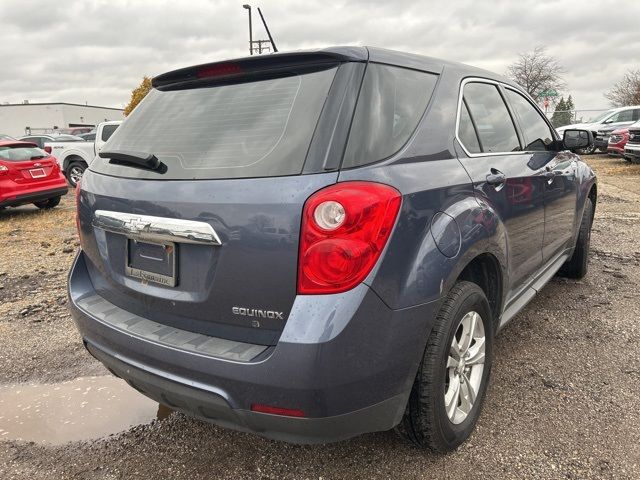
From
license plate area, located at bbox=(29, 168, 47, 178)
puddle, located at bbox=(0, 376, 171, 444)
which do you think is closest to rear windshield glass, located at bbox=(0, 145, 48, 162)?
license plate area, located at bbox=(29, 168, 47, 178)

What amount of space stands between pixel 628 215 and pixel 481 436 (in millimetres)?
6709

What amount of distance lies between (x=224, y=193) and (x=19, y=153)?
8823mm

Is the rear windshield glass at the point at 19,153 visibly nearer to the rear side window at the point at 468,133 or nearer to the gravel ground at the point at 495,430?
the gravel ground at the point at 495,430

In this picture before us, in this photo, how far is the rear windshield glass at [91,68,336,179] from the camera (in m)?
1.84

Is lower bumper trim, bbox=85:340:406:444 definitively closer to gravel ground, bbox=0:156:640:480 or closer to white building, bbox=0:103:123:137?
gravel ground, bbox=0:156:640:480

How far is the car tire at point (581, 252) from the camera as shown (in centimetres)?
436

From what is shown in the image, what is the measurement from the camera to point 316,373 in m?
1.65

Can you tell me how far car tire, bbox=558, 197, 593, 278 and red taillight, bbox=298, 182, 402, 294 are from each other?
10.7 ft

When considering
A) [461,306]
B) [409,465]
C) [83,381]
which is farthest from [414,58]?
[83,381]

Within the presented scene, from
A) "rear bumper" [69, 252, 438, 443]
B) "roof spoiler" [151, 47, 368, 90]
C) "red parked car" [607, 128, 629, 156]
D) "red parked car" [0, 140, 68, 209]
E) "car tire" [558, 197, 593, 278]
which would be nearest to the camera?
"rear bumper" [69, 252, 438, 443]

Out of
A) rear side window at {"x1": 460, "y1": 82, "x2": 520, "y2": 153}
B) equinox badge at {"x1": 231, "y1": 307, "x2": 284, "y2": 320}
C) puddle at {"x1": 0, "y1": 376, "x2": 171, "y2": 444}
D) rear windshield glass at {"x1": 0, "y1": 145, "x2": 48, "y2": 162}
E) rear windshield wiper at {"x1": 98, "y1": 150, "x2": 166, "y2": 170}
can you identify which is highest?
rear side window at {"x1": 460, "y1": 82, "x2": 520, "y2": 153}

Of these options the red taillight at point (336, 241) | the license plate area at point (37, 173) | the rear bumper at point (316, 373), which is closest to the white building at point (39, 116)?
the license plate area at point (37, 173)

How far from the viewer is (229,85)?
2199 millimetres

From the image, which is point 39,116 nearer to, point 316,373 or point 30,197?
point 30,197
